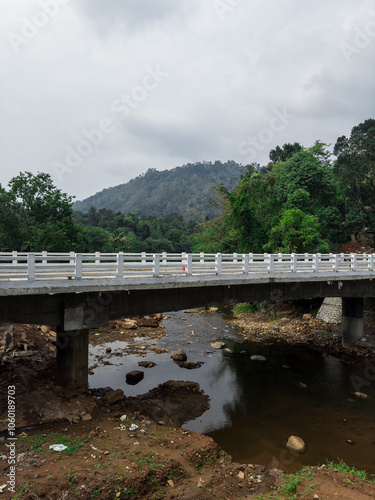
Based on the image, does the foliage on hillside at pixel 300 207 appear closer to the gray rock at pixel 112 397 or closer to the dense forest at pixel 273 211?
the dense forest at pixel 273 211

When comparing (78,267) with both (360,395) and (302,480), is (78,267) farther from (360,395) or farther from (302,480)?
(360,395)

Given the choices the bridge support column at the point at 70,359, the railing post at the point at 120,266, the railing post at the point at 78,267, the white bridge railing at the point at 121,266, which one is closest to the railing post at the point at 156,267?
the white bridge railing at the point at 121,266

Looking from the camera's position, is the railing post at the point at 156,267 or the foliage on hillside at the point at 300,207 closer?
the railing post at the point at 156,267

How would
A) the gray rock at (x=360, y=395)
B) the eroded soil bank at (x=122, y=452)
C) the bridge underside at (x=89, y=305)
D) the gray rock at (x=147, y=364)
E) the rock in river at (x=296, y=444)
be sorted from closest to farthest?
1. the eroded soil bank at (x=122, y=452)
2. the rock in river at (x=296, y=444)
3. the bridge underside at (x=89, y=305)
4. the gray rock at (x=360, y=395)
5. the gray rock at (x=147, y=364)

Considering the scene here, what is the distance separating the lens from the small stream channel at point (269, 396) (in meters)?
10.7

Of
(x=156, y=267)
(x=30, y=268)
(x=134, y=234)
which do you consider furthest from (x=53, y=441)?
(x=134, y=234)

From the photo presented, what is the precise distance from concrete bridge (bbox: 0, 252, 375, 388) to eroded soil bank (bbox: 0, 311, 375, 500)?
68.4 inches

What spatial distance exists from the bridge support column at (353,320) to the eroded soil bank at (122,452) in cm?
1350

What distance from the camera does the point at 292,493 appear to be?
25.9 ft

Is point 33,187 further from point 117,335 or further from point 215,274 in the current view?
point 215,274

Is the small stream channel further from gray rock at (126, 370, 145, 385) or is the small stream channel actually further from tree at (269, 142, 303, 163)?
tree at (269, 142, 303, 163)

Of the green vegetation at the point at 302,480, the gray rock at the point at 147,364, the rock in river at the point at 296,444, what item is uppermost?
the green vegetation at the point at 302,480

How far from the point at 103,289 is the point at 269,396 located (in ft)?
32.5

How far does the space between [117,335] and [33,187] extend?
17.6 metres
